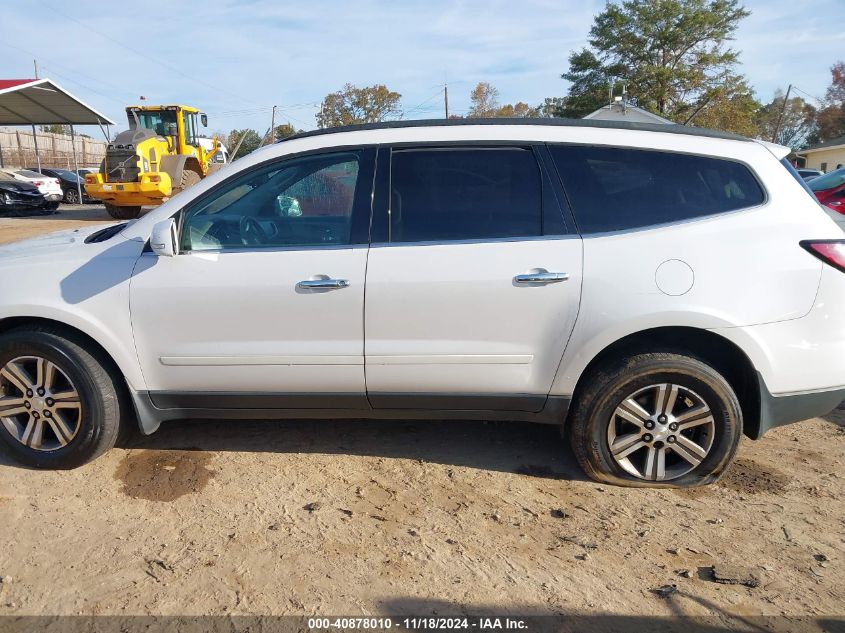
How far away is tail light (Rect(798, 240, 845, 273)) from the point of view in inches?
115

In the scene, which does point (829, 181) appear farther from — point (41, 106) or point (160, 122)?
point (41, 106)

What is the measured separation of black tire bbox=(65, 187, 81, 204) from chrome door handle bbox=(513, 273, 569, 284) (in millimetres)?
26714

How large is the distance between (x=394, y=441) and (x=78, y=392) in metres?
1.75

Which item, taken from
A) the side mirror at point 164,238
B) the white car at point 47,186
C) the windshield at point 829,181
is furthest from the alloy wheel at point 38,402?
the white car at point 47,186

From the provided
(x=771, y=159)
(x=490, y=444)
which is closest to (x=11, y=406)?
(x=490, y=444)

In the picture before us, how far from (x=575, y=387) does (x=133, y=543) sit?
2.20 metres

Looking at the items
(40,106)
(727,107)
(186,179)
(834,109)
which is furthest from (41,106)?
(834,109)

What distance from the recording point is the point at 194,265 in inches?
123

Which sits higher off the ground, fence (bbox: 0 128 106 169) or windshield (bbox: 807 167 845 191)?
fence (bbox: 0 128 106 169)

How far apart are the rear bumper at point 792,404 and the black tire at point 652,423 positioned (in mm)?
129

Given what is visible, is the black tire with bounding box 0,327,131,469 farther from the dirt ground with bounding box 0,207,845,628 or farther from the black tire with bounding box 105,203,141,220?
the black tire with bounding box 105,203,141,220

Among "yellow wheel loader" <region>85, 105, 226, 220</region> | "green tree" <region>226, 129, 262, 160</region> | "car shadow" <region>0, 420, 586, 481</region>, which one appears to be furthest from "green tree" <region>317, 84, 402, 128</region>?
"car shadow" <region>0, 420, 586, 481</region>

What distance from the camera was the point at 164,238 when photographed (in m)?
3.03

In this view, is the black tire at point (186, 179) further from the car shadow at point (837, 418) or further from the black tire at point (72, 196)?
the car shadow at point (837, 418)
